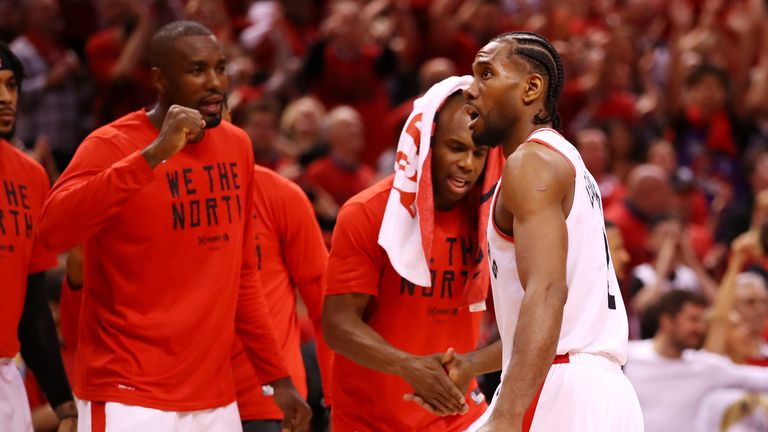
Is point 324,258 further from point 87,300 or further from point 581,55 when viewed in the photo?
point 581,55

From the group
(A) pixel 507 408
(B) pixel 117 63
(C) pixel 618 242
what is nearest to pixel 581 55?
(B) pixel 117 63

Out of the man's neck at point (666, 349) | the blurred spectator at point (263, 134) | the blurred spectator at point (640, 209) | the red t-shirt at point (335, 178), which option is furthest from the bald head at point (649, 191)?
the blurred spectator at point (263, 134)

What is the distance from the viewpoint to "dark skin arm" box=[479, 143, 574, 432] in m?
3.61

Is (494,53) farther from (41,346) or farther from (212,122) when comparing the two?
(41,346)

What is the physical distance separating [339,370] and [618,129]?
6850mm

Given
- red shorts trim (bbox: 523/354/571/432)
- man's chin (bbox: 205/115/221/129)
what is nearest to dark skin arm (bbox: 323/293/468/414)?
red shorts trim (bbox: 523/354/571/432)

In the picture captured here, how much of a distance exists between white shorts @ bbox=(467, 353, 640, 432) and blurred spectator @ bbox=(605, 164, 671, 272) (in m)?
6.25

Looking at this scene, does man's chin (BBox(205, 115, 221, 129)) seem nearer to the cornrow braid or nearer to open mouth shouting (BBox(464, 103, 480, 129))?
open mouth shouting (BBox(464, 103, 480, 129))

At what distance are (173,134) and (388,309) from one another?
1.12m

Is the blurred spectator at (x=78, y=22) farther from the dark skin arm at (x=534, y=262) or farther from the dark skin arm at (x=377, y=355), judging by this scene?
the dark skin arm at (x=534, y=262)

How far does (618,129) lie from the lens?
1133 cm

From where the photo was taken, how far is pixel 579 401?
3869 millimetres

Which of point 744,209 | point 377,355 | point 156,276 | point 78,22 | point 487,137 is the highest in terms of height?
point 487,137

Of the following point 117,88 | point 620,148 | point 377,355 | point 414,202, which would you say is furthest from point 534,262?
point 620,148
